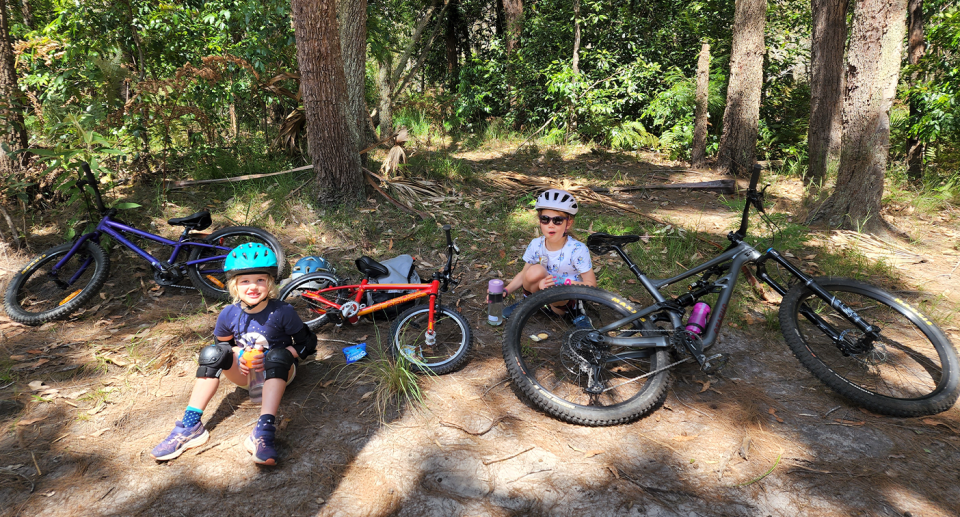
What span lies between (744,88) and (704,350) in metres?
8.00

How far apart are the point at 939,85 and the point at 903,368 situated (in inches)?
291

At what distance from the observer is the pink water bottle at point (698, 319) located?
3.35m

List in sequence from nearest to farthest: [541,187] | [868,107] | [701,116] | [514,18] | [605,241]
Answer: [605,241] < [868,107] < [541,187] < [701,116] < [514,18]

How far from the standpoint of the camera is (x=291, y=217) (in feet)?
20.5

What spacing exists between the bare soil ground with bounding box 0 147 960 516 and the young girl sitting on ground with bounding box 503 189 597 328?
763 millimetres

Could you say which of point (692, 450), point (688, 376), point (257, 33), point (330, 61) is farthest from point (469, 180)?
point (692, 450)

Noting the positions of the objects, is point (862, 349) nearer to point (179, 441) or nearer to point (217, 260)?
point (179, 441)

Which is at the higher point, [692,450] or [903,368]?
[903,368]

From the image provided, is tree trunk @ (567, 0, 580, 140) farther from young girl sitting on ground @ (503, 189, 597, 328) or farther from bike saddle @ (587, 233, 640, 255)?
bike saddle @ (587, 233, 640, 255)

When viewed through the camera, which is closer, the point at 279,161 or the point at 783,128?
the point at 279,161

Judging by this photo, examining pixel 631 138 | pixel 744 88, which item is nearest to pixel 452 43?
pixel 631 138

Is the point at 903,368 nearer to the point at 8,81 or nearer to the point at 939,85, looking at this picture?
the point at 939,85

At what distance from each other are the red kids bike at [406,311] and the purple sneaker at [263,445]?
1.07 metres

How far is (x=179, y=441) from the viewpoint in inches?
115
